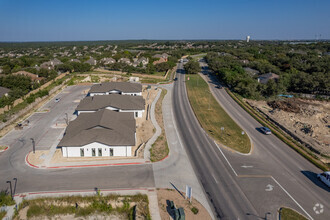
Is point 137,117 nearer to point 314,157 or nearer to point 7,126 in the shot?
point 7,126

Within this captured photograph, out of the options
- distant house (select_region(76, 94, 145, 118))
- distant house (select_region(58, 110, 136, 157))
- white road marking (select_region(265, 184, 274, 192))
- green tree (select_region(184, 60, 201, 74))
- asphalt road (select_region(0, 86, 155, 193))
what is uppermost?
green tree (select_region(184, 60, 201, 74))

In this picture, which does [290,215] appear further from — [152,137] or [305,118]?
[305,118]

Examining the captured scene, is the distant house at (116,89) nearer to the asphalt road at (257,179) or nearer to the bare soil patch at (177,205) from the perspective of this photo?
the asphalt road at (257,179)

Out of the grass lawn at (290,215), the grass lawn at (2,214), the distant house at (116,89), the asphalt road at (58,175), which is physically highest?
the distant house at (116,89)

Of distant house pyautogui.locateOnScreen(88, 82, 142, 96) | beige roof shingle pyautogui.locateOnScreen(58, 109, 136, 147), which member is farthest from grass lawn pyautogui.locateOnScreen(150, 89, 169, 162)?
distant house pyautogui.locateOnScreen(88, 82, 142, 96)

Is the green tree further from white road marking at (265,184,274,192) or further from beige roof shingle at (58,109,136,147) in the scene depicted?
white road marking at (265,184,274,192)

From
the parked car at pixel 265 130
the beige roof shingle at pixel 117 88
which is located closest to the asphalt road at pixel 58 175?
the beige roof shingle at pixel 117 88

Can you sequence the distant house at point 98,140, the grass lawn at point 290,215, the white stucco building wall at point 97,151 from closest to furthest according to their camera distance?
the grass lawn at point 290,215
the distant house at point 98,140
the white stucco building wall at point 97,151

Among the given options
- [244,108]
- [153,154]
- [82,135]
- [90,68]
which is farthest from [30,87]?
[244,108]
